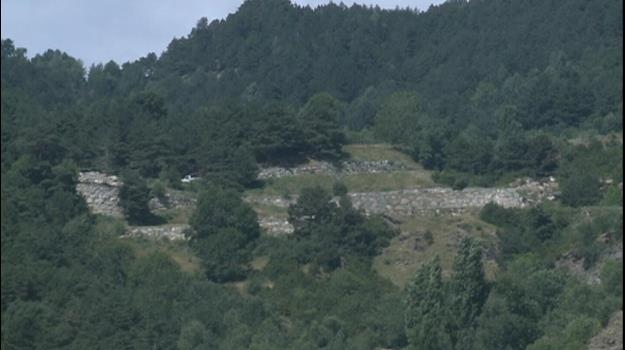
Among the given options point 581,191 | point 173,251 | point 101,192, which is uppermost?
point 101,192

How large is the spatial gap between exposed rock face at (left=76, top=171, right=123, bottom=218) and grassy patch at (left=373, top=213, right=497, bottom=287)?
7.25 meters

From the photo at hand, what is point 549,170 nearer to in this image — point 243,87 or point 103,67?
point 243,87

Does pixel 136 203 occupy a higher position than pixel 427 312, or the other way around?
pixel 136 203

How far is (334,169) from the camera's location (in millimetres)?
73812

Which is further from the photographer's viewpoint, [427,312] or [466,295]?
[466,295]

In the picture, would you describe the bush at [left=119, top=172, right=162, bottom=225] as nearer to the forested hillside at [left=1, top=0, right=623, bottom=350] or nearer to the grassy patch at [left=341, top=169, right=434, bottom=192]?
the forested hillside at [left=1, top=0, right=623, bottom=350]

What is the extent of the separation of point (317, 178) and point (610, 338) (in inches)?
1043

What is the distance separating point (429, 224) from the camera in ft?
222

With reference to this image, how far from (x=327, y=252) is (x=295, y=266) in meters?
1.92

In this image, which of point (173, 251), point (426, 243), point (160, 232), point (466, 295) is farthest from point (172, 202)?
point (466, 295)

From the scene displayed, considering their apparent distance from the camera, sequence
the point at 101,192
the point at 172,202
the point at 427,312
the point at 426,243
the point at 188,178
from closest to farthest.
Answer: the point at 427,312 < the point at 426,243 < the point at 101,192 < the point at 172,202 < the point at 188,178

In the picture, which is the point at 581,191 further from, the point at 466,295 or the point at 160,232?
the point at 466,295

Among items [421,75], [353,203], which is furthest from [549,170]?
[421,75]

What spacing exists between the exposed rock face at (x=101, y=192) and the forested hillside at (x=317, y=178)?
47 cm
